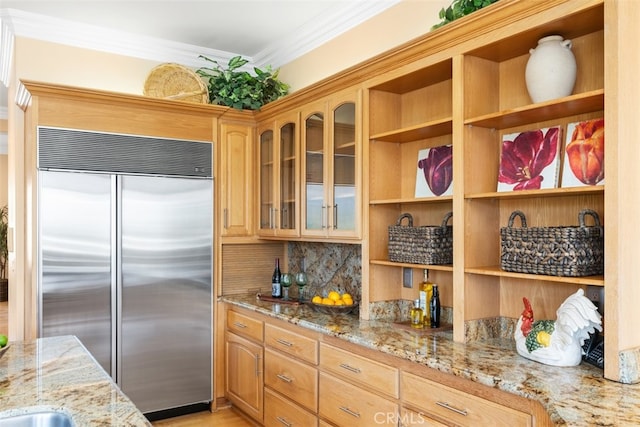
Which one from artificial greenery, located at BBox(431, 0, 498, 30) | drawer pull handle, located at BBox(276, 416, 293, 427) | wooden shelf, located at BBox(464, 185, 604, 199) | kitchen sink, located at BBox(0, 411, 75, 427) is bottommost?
drawer pull handle, located at BBox(276, 416, 293, 427)

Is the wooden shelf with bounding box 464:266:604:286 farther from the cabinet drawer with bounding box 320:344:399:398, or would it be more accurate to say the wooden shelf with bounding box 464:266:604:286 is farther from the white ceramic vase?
the white ceramic vase

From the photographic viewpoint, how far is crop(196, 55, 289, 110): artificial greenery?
12.8 ft

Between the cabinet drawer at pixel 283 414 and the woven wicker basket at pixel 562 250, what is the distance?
4.85 feet

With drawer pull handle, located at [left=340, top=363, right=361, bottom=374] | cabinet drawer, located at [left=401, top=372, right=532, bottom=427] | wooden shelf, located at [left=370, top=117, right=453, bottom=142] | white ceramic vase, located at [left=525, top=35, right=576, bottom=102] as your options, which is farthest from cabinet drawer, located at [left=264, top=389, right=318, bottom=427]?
white ceramic vase, located at [left=525, top=35, right=576, bottom=102]

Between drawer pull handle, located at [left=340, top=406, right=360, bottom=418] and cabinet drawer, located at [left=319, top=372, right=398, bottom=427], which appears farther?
drawer pull handle, located at [left=340, top=406, right=360, bottom=418]

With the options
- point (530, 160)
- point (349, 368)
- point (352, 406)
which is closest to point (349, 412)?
point (352, 406)

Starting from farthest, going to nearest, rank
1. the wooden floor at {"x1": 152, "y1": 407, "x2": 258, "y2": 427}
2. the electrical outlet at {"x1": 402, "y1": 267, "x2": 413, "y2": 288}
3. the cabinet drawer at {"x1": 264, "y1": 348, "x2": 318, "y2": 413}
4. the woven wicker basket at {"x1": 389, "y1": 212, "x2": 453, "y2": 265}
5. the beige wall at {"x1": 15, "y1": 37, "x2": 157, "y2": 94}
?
1. the beige wall at {"x1": 15, "y1": 37, "x2": 157, "y2": 94}
2. the wooden floor at {"x1": 152, "y1": 407, "x2": 258, "y2": 427}
3. the electrical outlet at {"x1": 402, "y1": 267, "x2": 413, "y2": 288}
4. the cabinet drawer at {"x1": 264, "y1": 348, "x2": 318, "y2": 413}
5. the woven wicker basket at {"x1": 389, "y1": 212, "x2": 453, "y2": 265}

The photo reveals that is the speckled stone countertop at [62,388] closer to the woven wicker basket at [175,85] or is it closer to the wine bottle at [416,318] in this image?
the wine bottle at [416,318]

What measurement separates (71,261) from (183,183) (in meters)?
0.92

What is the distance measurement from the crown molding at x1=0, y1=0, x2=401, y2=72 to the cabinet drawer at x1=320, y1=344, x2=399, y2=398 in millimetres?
2159

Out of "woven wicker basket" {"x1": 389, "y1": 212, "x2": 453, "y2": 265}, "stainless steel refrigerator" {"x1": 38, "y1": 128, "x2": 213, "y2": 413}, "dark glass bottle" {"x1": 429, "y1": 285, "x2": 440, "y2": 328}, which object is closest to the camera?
"woven wicker basket" {"x1": 389, "y1": 212, "x2": 453, "y2": 265}

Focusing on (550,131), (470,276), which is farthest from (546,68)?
(470,276)

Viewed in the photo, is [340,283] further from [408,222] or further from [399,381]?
[399,381]

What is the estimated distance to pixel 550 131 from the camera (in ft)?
7.19
